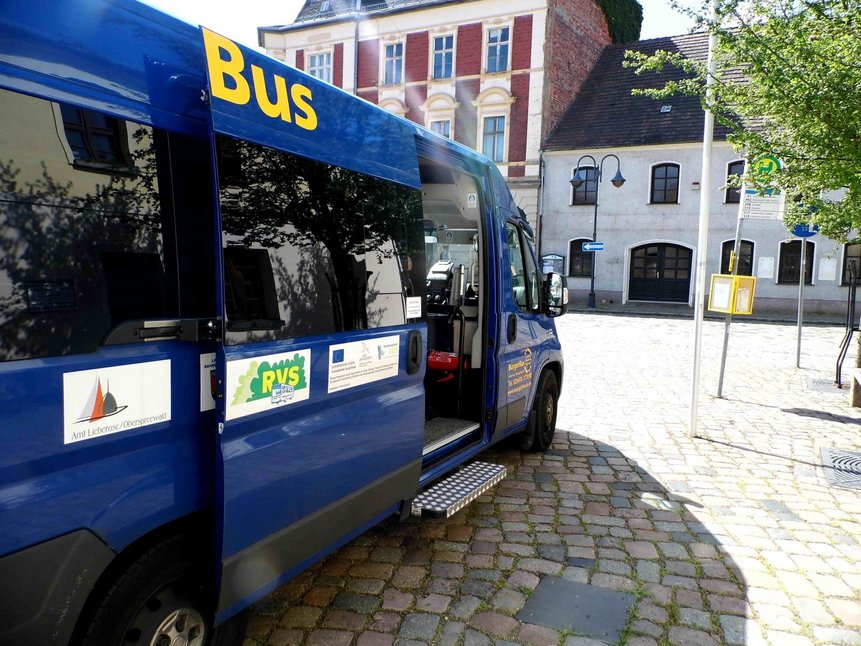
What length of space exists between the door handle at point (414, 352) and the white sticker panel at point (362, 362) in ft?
0.39

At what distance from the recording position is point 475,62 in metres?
28.0

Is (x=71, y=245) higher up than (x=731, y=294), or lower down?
higher up

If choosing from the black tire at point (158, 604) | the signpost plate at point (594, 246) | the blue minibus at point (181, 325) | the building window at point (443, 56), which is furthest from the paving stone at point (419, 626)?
the building window at point (443, 56)

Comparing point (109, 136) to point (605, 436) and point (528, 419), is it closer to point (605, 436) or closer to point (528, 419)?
point (528, 419)

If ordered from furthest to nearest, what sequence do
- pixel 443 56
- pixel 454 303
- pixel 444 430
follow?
pixel 443 56, pixel 454 303, pixel 444 430

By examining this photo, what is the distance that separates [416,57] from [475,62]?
2.85 metres

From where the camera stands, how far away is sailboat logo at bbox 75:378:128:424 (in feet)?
6.67

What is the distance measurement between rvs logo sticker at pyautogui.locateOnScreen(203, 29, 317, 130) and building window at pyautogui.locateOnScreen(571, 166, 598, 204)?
2462cm

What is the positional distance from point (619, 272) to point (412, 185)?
23924mm

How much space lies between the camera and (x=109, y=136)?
83.7 inches

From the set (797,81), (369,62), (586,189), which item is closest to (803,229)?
(797,81)

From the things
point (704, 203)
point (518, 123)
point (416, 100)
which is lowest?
point (704, 203)

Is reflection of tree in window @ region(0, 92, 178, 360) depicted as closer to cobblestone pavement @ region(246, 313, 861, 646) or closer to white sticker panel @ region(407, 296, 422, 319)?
white sticker panel @ region(407, 296, 422, 319)

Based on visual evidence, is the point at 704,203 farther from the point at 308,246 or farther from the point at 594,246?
the point at 594,246
